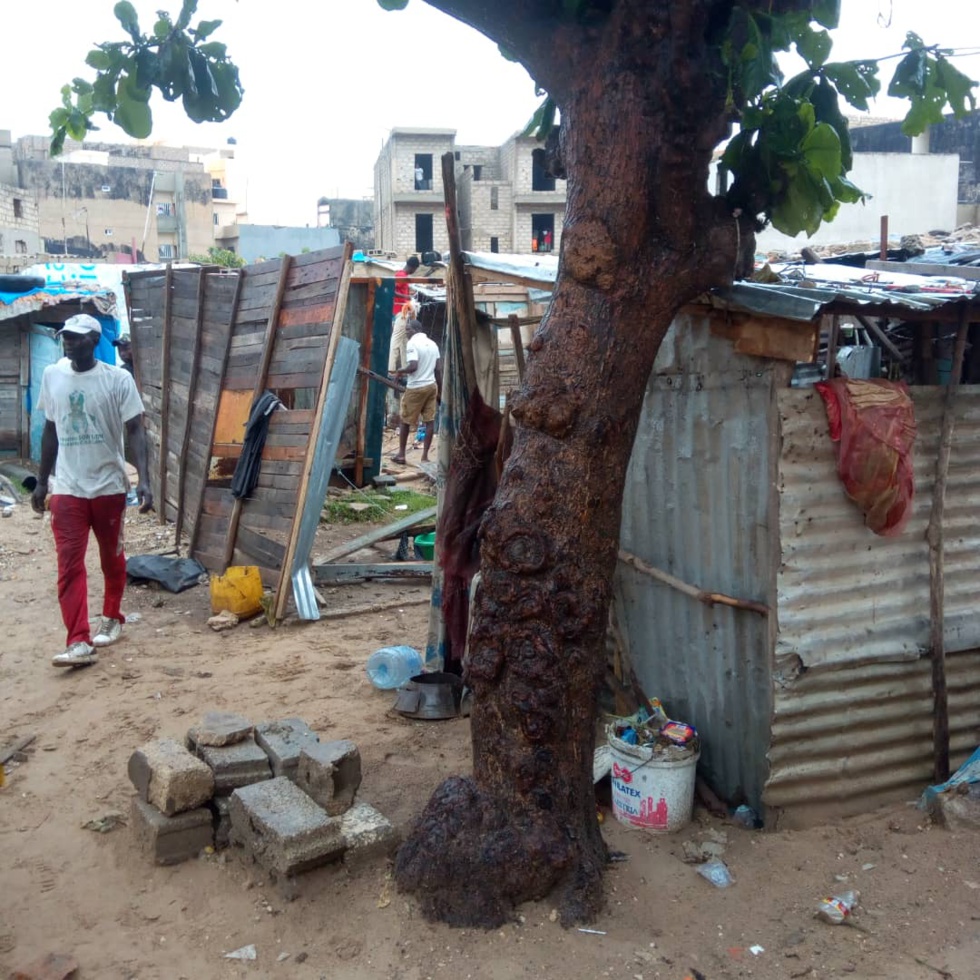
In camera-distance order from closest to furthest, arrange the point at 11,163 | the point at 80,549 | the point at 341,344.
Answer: the point at 80,549 < the point at 341,344 < the point at 11,163

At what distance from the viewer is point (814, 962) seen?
10.3 feet

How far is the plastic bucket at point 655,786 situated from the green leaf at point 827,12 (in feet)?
9.73

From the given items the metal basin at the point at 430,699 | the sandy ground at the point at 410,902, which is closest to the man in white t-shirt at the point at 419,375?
the metal basin at the point at 430,699

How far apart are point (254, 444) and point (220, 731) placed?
3.61 m

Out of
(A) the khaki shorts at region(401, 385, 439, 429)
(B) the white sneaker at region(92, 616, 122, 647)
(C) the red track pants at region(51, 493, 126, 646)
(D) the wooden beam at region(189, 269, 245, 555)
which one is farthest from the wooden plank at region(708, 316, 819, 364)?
(A) the khaki shorts at region(401, 385, 439, 429)

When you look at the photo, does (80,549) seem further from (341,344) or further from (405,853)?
(405,853)

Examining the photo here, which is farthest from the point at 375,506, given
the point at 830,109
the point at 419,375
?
the point at 830,109

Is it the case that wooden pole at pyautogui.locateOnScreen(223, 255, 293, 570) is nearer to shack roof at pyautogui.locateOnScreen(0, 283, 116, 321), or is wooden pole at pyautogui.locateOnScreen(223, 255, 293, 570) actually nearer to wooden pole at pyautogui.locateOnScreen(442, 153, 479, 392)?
wooden pole at pyautogui.locateOnScreen(442, 153, 479, 392)

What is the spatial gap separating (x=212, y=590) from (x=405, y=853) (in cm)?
405

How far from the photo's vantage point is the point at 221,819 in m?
3.86

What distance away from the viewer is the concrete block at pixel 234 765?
3.90 m

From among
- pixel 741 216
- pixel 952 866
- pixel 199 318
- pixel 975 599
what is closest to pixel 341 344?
pixel 199 318

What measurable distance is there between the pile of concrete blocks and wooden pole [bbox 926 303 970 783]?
251 centimetres

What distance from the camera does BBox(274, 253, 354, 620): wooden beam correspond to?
6.82m
